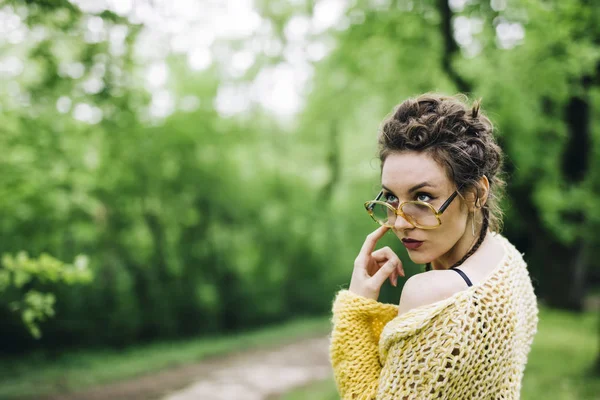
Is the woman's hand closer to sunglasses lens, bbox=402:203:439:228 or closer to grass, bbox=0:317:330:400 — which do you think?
sunglasses lens, bbox=402:203:439:228

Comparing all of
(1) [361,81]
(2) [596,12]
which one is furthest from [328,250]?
(2) [596,12]

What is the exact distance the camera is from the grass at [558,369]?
6176mm

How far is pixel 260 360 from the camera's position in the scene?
8.58 m

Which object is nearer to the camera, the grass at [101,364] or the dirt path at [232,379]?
the dirt path at [232,379]

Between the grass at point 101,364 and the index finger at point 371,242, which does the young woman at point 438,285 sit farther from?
the grass at point 101,364

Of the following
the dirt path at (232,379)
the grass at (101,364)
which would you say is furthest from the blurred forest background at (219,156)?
the dirt path at (232,379)

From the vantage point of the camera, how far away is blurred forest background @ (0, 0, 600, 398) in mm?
5320

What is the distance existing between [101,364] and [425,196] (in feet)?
Result: 25.3

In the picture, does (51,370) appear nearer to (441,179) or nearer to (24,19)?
(24,19)

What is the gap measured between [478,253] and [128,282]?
8343mm

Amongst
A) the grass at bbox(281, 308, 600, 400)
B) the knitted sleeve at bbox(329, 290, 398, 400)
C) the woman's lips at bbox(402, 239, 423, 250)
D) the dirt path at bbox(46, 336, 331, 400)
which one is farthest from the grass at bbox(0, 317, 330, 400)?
the woman's lips at bbox(402, 239, 423, 250)

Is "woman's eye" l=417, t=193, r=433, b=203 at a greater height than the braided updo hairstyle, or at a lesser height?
lesser

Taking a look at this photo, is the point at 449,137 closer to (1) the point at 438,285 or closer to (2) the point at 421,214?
(2) the point at 421,214

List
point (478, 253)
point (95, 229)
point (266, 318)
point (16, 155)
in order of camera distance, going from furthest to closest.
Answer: point (266, 318) < point (95, 229) < point (16, 155) < point (478, 253)
